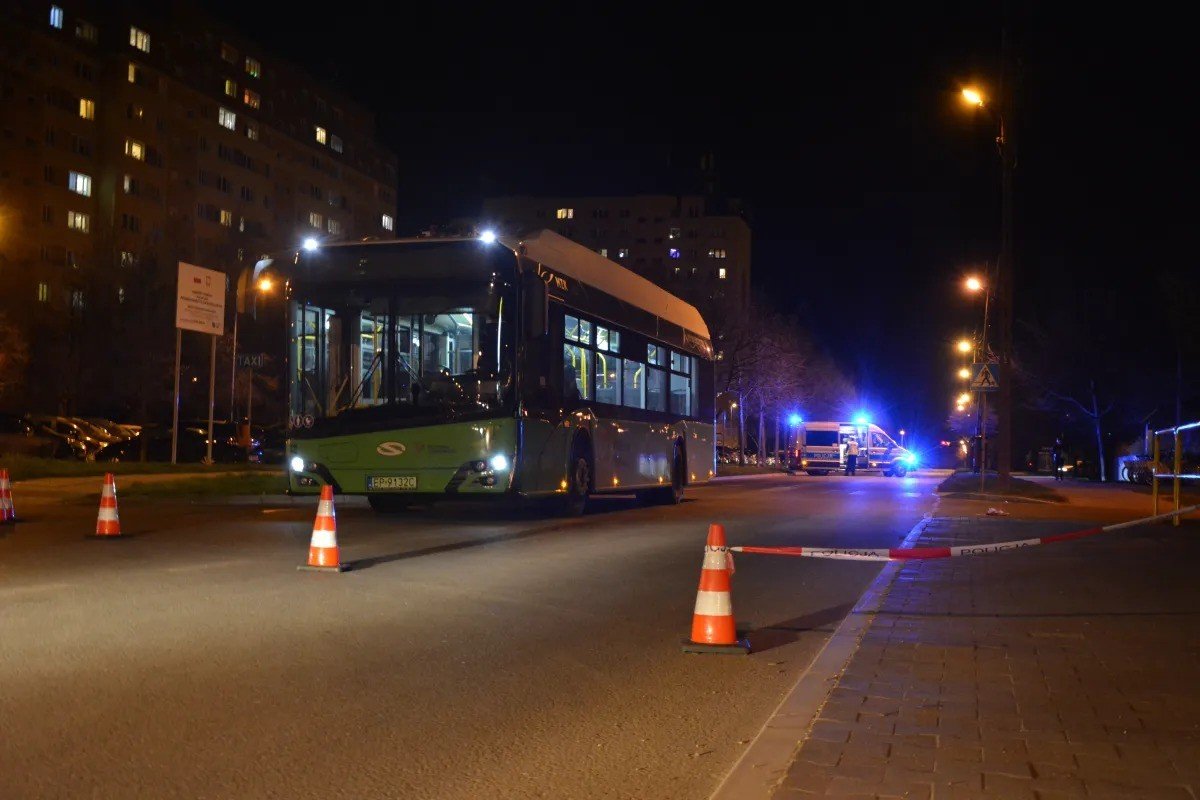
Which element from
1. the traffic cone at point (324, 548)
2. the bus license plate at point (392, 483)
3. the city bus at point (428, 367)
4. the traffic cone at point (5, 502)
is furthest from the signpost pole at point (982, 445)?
the traffic cone at point (5, 502)

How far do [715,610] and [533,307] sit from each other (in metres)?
8.67

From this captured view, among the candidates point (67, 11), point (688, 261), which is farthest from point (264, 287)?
point (688, 261)

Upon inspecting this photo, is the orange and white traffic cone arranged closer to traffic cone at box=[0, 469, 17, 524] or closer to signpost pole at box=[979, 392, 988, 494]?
traffic cone at box=[0, 469, 17, 524]

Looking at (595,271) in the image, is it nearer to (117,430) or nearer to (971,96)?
(971,96)

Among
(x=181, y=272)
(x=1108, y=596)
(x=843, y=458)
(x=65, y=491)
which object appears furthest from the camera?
(x=843, y=458)

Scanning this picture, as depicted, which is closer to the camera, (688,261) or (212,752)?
(212,752)

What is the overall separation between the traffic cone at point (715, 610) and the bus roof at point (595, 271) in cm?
906

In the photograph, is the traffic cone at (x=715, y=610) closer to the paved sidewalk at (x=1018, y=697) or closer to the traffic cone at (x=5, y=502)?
the paved sidewalk at (x=1018, y=697)

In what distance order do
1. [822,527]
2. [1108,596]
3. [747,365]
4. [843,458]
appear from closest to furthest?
[1108,596], [822,527], [843,458], [747,365]

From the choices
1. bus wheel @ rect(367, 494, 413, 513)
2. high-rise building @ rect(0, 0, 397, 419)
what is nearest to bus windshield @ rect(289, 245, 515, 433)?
bus wheel @ rect(367, 494, 413, 513)

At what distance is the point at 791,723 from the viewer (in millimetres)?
5238

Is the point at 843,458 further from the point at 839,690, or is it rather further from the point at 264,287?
the point at 839,690

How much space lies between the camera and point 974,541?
13.9 metres

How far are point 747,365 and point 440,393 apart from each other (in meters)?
46.4
